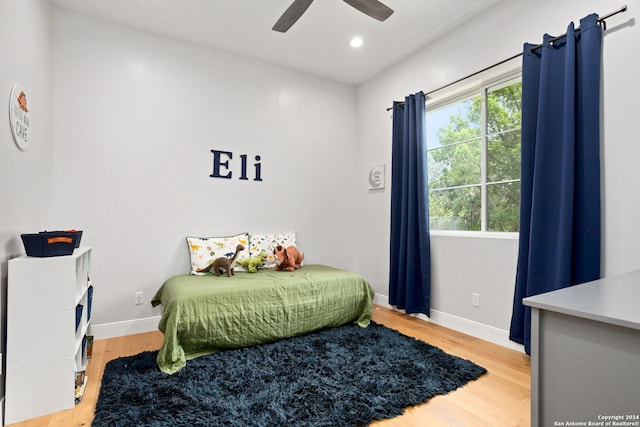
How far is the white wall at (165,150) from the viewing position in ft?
8.93

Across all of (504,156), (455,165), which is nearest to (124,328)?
(455,165)

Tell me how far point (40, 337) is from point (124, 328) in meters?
1.22

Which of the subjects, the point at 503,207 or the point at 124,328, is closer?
the point at 503,207

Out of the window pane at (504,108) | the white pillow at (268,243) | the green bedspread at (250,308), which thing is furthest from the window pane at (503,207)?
the white pillow at (268,243)

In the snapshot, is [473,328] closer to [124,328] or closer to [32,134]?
[124,328]

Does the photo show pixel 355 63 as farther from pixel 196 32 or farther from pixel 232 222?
pixel 232 222

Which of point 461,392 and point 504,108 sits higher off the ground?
point 504,108

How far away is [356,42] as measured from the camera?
3.16 m

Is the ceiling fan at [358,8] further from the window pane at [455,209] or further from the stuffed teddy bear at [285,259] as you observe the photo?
the stuffed teddy bear at [285,259]

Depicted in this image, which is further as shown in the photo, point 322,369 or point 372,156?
point 372,156

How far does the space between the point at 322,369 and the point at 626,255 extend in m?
1.95

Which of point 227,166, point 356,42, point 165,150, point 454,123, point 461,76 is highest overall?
point 356,42

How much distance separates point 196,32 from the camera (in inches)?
118

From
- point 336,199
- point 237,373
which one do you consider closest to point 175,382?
point 237,373
